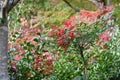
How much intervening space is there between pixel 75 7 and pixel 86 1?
46cm

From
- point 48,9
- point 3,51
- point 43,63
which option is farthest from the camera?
point 48,9

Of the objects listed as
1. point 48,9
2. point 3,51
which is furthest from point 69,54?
point 48,9

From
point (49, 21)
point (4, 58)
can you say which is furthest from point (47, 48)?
point (49, 21)

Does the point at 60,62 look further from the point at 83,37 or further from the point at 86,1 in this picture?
the point at 86,1

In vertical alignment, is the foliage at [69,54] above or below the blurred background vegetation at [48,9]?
below

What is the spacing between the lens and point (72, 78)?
136 inches

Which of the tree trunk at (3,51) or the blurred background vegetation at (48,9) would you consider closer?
the tree trunk at (3,51)

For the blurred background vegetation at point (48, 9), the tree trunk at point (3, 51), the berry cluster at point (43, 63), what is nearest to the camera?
the tree trunk at point (3, 51)

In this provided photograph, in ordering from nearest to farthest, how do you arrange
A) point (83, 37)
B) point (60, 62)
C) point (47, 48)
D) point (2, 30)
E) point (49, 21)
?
point (2, 30)
point (83, 37)
point (47, 48)
point (60, 62)
point (49, 21)

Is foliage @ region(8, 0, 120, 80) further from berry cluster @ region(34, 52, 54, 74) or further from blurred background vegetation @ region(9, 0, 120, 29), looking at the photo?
blurred background vegetation @ region(9, 0, 120, 29)

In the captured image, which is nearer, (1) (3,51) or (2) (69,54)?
(1) (3,51)

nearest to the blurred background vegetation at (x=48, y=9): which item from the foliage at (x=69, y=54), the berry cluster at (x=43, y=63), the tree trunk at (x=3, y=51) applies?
the foliage at (x=69, y=54)

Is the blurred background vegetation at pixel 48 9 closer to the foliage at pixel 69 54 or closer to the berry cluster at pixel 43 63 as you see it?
the foliage at pixel 69 54

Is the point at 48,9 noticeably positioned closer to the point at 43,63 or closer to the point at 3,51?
the point at 43,63
